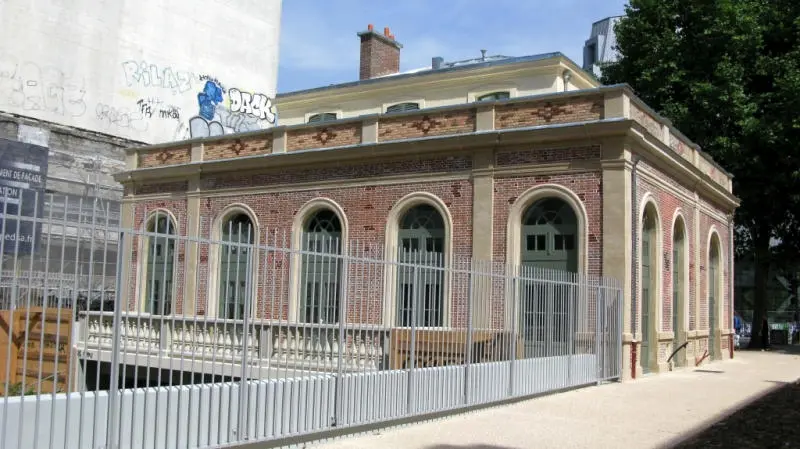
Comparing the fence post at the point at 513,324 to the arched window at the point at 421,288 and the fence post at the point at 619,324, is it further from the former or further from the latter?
the fence post at the point at 619,324

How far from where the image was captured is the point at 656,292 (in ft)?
58.7

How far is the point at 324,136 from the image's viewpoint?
19.9m

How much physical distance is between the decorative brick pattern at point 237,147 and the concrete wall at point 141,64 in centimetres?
702

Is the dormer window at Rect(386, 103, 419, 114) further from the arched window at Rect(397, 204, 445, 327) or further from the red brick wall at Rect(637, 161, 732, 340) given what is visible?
the arched window at Rect(397, 204, 445, 327)

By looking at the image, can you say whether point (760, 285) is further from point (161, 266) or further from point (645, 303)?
point (161, 266)

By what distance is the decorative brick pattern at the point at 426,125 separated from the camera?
17953mm

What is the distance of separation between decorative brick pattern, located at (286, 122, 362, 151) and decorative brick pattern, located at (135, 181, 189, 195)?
3866mm

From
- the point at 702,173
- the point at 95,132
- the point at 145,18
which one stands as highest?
the point at 145,18

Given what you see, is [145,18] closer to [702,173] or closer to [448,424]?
[702,173]

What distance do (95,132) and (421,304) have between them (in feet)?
63.1

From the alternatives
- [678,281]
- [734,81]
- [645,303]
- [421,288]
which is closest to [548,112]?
[645,303]

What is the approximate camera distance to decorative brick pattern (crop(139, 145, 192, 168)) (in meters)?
22.5

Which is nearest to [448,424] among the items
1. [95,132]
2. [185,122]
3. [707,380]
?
[707,380]

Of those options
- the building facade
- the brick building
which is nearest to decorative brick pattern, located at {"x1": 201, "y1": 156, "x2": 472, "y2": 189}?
the brick building
